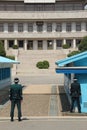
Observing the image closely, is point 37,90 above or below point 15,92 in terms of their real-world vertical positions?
above

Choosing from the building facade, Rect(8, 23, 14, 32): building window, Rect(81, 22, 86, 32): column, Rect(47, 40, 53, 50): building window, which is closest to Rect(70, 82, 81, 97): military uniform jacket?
the building facade

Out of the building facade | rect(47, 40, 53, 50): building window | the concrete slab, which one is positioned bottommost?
the concrete slab

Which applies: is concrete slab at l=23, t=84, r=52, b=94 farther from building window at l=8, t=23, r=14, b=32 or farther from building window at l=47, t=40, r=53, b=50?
building window at l=47, t=40, r=53, b=50

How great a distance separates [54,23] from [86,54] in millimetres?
59795

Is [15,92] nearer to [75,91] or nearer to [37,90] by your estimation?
[75,91]

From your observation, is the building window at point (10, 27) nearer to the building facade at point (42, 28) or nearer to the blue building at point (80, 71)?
the building facade at point (42, 28)

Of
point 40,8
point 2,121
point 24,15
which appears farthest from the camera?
point 40,8

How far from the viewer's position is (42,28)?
76.4 m

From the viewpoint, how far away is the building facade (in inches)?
2923

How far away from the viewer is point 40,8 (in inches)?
3226

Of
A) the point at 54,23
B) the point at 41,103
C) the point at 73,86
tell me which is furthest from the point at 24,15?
the point at 73,86

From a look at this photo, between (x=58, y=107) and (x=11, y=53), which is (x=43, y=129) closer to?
(x=58, y=107)

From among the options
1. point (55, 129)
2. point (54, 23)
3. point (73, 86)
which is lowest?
point (55, 129)

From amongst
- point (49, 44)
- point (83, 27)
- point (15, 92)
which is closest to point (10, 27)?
point (49, 44)
